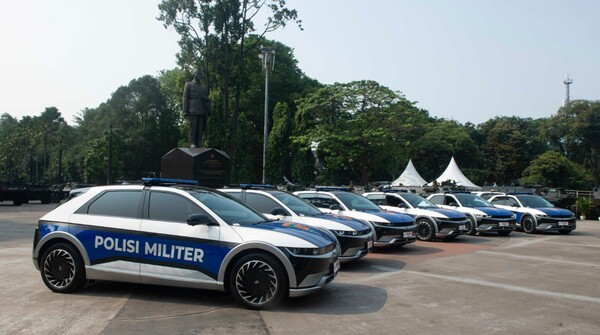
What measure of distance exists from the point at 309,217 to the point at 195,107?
27.6 ft

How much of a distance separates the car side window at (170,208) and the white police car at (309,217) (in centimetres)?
242

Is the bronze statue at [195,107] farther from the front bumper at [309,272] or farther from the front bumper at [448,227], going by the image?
the front bumper at [309,272]

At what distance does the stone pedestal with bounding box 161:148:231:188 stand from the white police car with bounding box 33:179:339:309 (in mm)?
7759

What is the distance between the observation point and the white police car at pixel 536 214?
59.7 feet

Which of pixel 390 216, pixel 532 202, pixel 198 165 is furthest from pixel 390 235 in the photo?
pixel 532 202

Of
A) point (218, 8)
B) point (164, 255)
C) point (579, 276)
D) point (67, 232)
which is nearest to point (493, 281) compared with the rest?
point (579, 276)

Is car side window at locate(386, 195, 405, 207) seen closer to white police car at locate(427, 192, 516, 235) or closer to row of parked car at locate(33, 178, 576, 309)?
white police car at locate(427, 192, 516, 235)

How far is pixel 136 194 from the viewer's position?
6.84 meters

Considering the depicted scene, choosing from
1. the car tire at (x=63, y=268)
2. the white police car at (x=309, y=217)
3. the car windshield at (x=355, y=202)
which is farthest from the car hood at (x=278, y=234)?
the car windshield at (x=355, y=202)

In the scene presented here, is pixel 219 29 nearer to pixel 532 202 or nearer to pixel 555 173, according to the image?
pixel 532 202

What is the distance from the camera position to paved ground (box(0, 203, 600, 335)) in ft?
17.9

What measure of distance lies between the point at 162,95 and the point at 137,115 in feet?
12.2

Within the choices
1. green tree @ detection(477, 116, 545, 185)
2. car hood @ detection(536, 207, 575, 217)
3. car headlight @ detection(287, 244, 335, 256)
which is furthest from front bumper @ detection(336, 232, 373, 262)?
green tree @ detection(477, 116, 545, 185)

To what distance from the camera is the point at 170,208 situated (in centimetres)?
661
